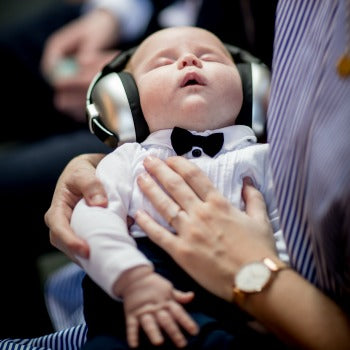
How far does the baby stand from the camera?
30.5 inches

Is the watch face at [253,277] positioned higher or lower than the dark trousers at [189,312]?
higher

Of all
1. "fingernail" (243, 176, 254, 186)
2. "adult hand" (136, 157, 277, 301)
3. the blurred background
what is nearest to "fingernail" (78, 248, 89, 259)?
"adult hand" (136, 157, 277, 301)

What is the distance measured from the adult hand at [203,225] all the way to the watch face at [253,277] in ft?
0.06

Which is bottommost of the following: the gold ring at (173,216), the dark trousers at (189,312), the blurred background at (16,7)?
the blurred background at (16,7)

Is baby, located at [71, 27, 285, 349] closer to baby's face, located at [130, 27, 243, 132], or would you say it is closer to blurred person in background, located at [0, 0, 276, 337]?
baby's face, located at [130, 27, 243, 132]

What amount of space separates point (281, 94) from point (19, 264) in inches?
45.3

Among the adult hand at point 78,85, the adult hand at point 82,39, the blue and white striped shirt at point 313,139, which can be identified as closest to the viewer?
the blue and white striped shirt at point 313,139

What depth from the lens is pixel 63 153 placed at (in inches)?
64.2

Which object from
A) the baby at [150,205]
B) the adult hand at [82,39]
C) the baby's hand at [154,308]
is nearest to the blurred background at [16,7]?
the adult hand at [82,39]

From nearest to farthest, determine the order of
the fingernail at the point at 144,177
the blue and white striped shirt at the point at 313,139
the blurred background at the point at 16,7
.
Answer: the blue and white striped shirt at the point at 313,139
the fingernail at the point at 144,177
the blurred background at the point at 16,7

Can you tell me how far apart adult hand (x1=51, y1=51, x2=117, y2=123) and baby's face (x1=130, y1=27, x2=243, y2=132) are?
74cm

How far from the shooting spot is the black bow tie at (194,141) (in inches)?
38.7

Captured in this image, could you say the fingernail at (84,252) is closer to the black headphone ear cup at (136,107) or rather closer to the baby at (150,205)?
the baby at (150,205)

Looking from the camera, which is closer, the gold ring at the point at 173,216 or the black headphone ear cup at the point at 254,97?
the gold ring at the point at 173,216
